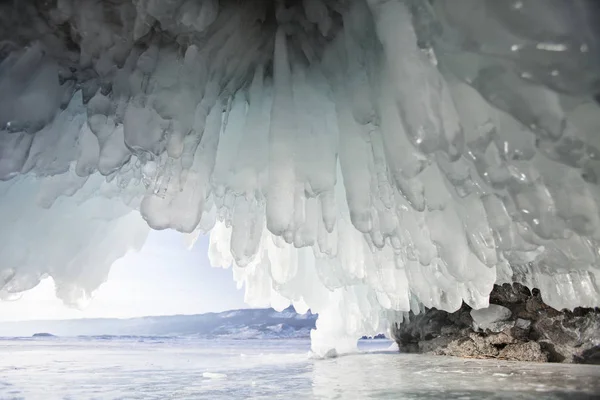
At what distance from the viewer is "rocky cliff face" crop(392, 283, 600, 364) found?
241 inches

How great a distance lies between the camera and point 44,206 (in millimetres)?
3688

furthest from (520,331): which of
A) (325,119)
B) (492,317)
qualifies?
(325,119)

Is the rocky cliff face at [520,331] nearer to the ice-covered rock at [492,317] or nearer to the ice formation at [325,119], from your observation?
the ice-covered rock at [492,317]

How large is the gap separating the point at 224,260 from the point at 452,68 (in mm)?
4585

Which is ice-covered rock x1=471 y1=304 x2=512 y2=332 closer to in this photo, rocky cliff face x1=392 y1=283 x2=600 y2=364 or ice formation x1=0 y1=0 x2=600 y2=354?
rocky cliff face x1=392 y1=283 x2=600 y2=364

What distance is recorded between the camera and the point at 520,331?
6.90 m

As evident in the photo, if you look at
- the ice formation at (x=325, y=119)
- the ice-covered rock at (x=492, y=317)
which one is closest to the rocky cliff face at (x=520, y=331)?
the ice-covered rock at (x=492, y=317)

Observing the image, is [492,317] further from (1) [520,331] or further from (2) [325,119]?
(2) [325,119]

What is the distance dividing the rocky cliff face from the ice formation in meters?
2.48

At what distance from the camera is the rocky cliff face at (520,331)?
241 inches

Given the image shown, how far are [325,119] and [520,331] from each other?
17.7 feet

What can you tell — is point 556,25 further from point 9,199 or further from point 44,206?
point 9,199

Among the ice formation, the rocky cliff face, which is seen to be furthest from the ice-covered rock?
the ice formation

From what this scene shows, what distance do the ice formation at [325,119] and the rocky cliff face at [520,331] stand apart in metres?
2.48
